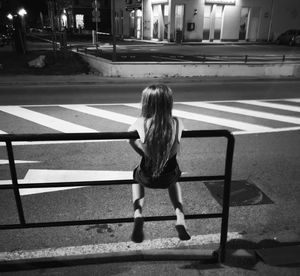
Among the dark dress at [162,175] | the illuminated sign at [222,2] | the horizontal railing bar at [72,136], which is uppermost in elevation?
the illuminated sign at [222,2]

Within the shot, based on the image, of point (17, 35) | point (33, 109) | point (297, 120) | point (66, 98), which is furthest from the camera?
point (17, 35)

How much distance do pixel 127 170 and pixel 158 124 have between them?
9.28ft

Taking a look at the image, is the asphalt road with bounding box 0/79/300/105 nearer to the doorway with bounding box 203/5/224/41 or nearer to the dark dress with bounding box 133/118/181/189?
the dark dress with bounding box 133/118/181/189

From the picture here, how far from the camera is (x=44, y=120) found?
8.66m

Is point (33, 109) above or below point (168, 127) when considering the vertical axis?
below

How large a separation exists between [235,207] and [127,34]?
4520 cm

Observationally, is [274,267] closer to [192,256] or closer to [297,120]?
[192,256]

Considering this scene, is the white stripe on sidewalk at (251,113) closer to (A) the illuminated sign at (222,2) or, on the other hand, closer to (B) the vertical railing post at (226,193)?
(B) the vertical railing post at (226,193)

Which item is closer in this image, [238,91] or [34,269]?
[34,269]

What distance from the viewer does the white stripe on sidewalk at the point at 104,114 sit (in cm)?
890

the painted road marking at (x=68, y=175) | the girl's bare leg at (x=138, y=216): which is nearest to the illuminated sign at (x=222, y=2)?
the painted road marking at (x=68, y=175)

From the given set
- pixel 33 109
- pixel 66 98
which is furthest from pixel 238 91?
pixel 33 109

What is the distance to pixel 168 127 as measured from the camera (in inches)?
119

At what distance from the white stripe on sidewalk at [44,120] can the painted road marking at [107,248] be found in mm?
4452
